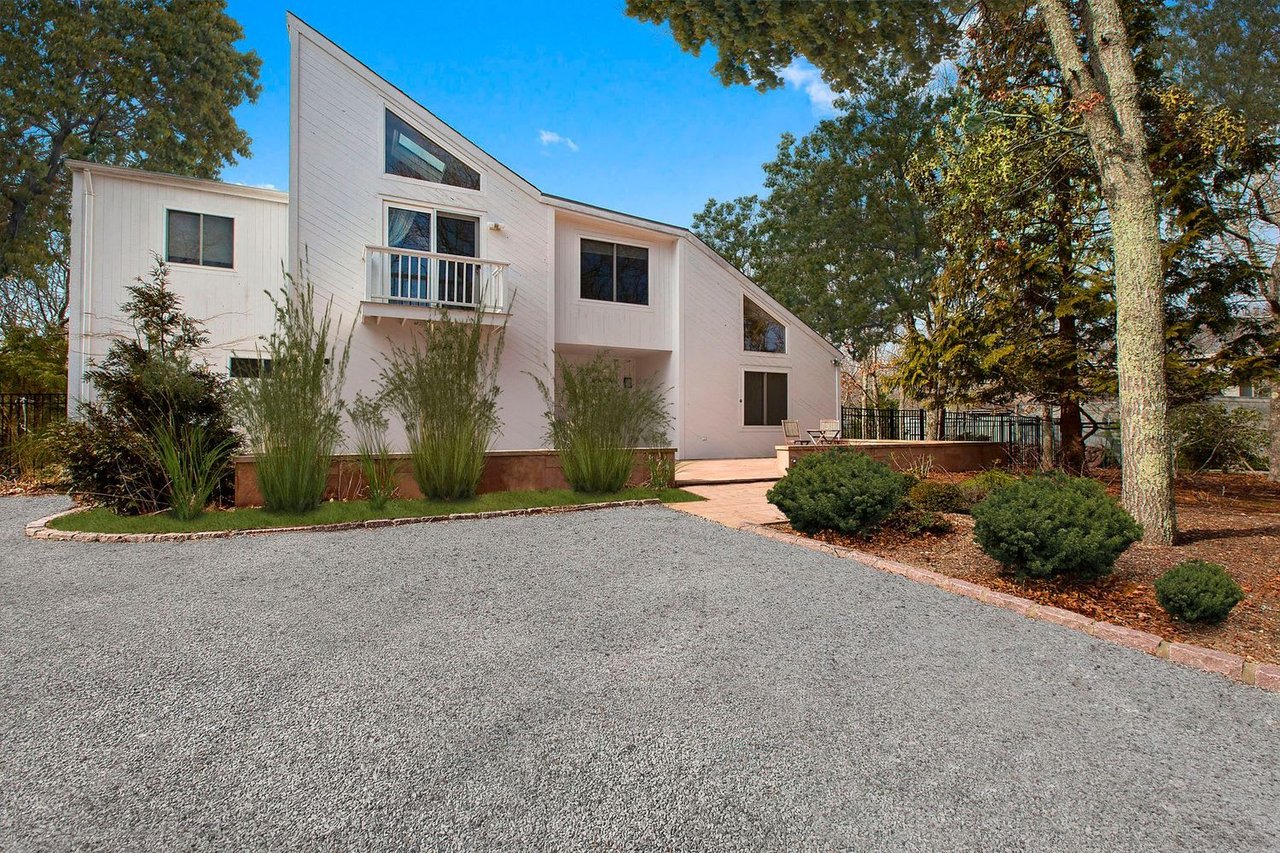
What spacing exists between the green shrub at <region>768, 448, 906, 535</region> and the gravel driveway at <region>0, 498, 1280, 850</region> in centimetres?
149

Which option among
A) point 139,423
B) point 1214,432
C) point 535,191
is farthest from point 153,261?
point 1214,432

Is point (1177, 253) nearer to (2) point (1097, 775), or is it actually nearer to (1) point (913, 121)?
(2) point (1097, 775)

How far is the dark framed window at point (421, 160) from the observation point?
11391mm

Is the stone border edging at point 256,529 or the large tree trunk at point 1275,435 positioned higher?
Result: the large tree trunk at point 1275,435

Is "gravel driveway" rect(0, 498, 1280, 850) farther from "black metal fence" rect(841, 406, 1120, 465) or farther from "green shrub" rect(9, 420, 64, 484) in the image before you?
"black metal fence" rect(841, 406, 1120, 465)

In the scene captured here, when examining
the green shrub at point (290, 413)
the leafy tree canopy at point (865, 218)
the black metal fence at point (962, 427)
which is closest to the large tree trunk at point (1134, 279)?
the black metal fence at point (962, 427)

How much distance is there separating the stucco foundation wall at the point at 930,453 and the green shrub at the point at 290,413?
7.56m

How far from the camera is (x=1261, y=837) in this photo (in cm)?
191

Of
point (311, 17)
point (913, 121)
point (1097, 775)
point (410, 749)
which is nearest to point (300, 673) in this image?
point (410, 749)

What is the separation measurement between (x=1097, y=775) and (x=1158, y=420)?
4765 millimetres

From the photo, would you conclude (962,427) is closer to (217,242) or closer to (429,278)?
(429,278)

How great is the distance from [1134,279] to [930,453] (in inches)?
240

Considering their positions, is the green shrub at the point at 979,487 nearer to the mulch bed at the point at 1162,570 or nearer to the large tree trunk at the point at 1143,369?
the mulch bed at the point at 1162,570

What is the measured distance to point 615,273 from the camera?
45.7 feet
